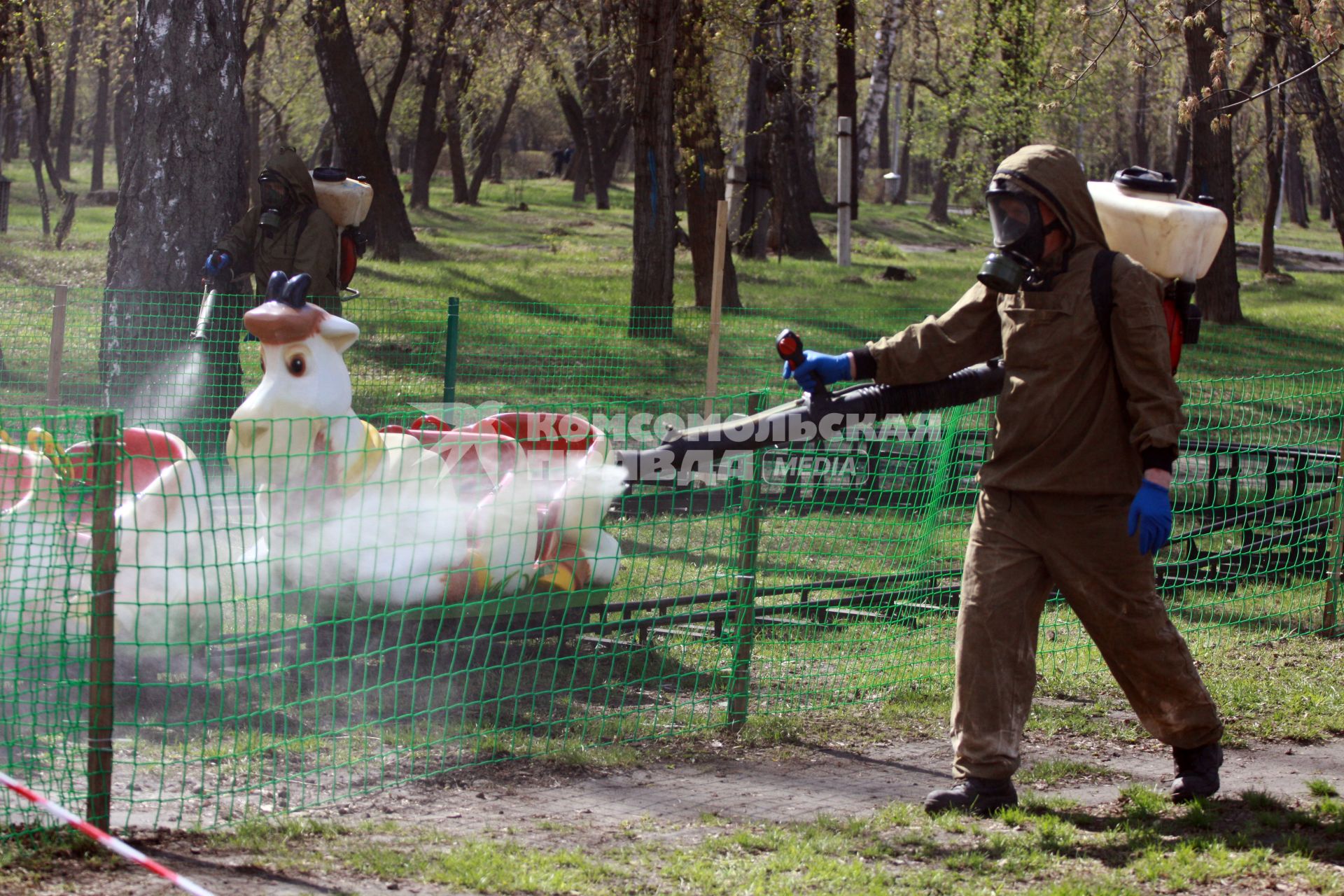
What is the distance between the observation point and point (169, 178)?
31.7 feet

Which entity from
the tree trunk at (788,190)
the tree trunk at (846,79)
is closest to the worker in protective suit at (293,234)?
the tree trunk at (846,79)

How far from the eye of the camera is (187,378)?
31.0 ft

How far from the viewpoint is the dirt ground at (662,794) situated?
358 cm

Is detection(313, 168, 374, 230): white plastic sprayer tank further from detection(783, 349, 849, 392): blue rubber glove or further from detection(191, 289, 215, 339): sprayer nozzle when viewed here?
detection(783, 349, 849, 392): blue rubber glove

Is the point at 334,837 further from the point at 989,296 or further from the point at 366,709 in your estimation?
the point at 989,296

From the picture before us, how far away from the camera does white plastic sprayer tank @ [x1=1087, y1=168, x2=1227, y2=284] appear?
14.3ft

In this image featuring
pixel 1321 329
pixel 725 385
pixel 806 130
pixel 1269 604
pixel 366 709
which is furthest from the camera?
pixel 806 130

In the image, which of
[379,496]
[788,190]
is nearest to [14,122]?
[788,190]

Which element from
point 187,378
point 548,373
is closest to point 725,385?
point 548,373

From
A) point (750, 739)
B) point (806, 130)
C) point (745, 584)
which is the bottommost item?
point (750, 739)

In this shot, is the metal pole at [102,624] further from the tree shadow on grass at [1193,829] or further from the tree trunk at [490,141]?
the tree trunk at [490,141]

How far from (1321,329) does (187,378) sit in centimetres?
1593

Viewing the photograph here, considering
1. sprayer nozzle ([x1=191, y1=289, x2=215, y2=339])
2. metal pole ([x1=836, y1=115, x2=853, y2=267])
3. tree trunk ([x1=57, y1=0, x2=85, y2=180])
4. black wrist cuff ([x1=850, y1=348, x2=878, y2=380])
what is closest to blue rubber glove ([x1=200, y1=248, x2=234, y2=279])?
sprayer nozzle ([x1=191, y1=289, x2=215, y2=339])

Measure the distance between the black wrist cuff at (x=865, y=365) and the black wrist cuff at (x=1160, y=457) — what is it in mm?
909
